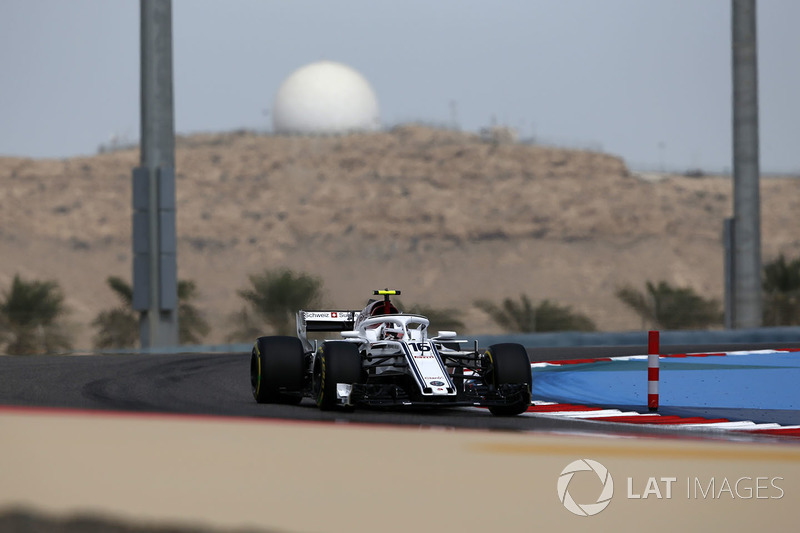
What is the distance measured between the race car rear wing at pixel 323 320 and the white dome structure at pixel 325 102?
236 feet

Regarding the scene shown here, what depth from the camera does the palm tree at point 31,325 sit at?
37844mm

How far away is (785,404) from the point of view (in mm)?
14117

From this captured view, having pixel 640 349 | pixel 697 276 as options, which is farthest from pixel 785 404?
pixel 697 276

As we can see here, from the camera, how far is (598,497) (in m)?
6.23

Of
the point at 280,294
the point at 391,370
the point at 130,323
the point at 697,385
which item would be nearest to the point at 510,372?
the point at 391,370

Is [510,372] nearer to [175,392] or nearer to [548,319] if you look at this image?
[175,392]

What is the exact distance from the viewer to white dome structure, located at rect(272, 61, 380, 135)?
86.2 m

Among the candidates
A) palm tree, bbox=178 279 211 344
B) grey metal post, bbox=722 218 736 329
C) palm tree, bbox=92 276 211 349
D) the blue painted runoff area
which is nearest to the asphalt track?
the blue painted runoff area

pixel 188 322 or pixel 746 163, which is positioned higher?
pixel 746 163

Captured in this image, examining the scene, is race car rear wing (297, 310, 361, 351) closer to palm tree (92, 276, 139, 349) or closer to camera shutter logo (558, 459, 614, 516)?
camera shutter logo (558, 459, 614, 516)

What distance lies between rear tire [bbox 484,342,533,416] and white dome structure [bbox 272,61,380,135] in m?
74.4

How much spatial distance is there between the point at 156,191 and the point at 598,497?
21.9 meters

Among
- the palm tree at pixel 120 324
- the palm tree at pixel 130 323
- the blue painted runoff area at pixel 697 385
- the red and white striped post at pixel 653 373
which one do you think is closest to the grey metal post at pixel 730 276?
the blue painted runoff area at pixel 697 385

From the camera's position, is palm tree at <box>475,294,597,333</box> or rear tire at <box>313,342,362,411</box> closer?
rear tire at <box>313,342,362,411</box>
